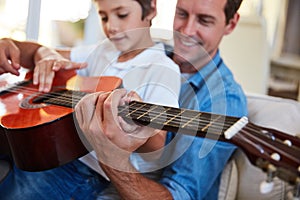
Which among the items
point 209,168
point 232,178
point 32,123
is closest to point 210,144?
point 209,168

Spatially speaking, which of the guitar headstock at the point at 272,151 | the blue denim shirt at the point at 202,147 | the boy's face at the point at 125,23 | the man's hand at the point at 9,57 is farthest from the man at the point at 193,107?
the man's hand at the point at 9,57

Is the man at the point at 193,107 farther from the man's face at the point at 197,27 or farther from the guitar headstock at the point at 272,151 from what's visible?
the guitar headstock at the point at 272,151

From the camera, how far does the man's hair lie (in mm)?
1087

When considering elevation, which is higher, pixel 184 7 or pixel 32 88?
pixel 184 7

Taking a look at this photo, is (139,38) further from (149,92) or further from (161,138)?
(161,138)

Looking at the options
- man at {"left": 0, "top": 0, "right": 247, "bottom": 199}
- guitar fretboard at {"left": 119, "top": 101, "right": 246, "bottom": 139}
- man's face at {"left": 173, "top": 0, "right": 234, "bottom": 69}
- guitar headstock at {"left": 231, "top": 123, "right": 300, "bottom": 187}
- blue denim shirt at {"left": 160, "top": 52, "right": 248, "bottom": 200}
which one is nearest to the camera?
guitar headstock at {"left": 231, "top": 123, "right": 300, "bottom": 187}

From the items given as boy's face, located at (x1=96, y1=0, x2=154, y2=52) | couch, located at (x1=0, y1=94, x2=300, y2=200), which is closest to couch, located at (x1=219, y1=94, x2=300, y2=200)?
couch, located at (x1=0, y1=94, x2=300, y2=200)

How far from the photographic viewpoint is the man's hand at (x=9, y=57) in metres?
1.17

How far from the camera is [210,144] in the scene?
972 mm

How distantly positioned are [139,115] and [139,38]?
0.38 m

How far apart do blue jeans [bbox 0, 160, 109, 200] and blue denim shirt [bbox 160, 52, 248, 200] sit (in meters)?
0.19

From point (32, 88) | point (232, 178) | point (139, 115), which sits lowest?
point (232, 178)

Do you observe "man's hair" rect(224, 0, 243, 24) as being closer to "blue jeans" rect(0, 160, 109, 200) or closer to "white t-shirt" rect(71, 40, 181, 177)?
"white t-shirt" rect(71, 40, 181, 177)

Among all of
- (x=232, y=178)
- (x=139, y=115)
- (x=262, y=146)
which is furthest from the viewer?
(x=232, y=178)
